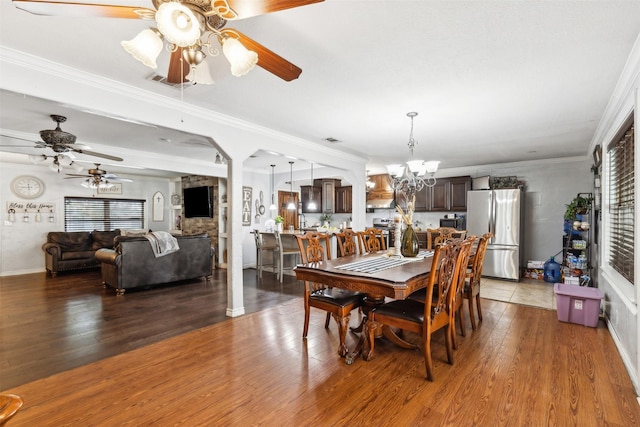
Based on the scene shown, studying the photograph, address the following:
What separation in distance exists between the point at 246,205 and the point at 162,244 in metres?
2.45

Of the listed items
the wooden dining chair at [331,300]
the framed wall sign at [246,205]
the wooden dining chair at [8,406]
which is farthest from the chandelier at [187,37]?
the framed wall sign at [246,205]

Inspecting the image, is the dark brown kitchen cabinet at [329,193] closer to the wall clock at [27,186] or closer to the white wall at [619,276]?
the white wall at [619,276]

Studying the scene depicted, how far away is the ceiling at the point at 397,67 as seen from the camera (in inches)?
72.7

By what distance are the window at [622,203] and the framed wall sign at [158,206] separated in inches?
385

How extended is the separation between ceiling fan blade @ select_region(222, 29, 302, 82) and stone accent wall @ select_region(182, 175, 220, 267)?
19.5 ft

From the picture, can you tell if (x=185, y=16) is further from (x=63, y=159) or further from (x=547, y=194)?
(x=547, y=194)

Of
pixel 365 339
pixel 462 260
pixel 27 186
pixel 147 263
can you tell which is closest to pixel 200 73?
pixel 365 339

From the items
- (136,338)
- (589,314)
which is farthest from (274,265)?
(589,314)

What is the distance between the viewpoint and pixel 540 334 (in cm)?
319

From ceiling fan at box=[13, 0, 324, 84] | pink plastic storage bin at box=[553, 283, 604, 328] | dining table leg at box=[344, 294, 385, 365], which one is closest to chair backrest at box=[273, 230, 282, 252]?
dining table leg at box=[344, 294, 385, 365]

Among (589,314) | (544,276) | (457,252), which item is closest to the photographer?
(457,252)

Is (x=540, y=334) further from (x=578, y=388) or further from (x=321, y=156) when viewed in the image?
(x=321, y=156)

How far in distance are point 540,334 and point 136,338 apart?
163 inches

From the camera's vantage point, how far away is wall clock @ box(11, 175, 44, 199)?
674 cm
